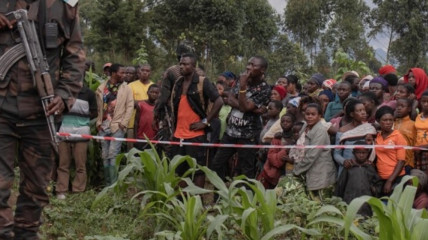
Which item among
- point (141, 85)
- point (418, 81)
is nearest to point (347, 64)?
point (418, 81)

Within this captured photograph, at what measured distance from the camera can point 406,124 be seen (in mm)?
5770

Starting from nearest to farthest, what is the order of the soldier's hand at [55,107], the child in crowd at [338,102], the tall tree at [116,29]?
1. the soldier's hand at [55,107]
2. the child in crowd at [338,102]
3. the tall tree at [116,29]

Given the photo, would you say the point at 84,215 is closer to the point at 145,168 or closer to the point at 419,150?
the point at 145,168

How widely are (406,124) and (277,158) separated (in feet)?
4.57

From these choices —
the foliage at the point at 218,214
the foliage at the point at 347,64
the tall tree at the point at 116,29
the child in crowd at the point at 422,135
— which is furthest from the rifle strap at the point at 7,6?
the tall tree at the point at 116,29

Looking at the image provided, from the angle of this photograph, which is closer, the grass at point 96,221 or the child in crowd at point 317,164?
the grass at point 96,221

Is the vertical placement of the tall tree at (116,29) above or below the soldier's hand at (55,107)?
above

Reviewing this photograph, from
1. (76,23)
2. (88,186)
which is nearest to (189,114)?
(88,186)

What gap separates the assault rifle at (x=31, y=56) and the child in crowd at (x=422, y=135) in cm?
363

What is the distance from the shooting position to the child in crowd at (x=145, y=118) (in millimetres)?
7383

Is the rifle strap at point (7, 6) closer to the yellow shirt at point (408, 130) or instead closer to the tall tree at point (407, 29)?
the yellow shirt at point (408, 130)

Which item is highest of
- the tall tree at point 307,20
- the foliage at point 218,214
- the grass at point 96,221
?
the tall tree at point 307,20

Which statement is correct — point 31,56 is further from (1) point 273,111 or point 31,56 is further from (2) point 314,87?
(2) point 314,87

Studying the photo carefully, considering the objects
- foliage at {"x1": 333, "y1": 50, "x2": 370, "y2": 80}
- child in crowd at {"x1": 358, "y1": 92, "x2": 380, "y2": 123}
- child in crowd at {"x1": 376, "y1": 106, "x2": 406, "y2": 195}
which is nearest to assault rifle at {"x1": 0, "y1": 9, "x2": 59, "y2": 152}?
child in crowd at {"x1": 376, "y1": 106, "x2": 406, "y2": 195}
